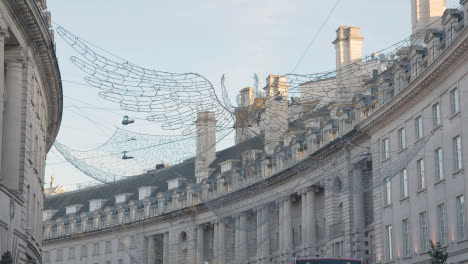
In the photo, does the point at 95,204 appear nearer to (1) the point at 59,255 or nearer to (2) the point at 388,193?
(1) the point at 59,255

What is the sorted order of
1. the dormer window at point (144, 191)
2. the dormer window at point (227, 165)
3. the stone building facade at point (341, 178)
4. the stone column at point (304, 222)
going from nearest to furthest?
the stone building facade at point (341, 178) → the stone column at point (304, 222) → the dormer window at point (227, 165) → the dormer window at point (144, 191)

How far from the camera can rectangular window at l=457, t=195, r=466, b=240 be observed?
45.1 meters

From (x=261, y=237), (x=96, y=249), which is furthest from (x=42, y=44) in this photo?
(x=96, y=249)

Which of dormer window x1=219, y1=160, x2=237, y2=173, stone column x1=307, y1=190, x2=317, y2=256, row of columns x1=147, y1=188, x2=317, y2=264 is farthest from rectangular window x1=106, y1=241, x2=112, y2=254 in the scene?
stone column x1=307, y1=190, x2=317, y2=256

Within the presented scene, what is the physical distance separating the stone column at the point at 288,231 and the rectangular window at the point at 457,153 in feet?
105

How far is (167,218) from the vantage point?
10512cm

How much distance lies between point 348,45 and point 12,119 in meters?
40.6

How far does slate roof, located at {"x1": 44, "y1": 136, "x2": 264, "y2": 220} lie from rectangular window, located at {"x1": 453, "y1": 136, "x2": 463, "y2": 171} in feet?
169

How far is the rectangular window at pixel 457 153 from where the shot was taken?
45.7m

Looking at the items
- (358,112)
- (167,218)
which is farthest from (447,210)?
(167,218)

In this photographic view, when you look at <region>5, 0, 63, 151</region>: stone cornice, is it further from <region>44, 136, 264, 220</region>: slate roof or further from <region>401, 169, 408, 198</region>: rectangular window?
<region>44, 136, 264, 220</region>: slate roof

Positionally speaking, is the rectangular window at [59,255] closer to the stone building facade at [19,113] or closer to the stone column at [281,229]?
the stone column at [281,229]

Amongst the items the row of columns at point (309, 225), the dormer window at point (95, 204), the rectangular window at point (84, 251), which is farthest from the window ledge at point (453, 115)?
the dormer window at point (95, 204)

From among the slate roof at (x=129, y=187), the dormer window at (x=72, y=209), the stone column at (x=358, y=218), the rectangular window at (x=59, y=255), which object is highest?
the slate roof at (x=129, y=187)
